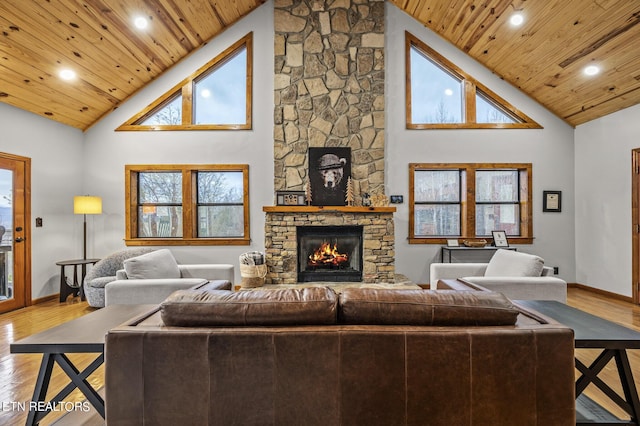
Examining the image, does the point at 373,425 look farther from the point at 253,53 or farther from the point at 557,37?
the point at 253,53

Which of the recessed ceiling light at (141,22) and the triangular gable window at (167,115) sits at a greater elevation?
the recessed ceiling light at (141,22)

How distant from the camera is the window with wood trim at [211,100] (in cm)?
545

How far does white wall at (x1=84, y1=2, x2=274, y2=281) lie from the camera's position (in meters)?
5.43

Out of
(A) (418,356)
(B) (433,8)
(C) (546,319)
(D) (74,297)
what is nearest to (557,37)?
(B) (433,8)

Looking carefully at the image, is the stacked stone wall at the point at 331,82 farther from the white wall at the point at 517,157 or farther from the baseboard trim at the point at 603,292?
the baseboard trim at the point at 603,292

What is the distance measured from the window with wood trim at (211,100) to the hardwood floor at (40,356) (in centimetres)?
285

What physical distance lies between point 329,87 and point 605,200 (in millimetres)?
4361

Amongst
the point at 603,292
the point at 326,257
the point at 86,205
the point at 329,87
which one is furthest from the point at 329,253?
the point at 603,292

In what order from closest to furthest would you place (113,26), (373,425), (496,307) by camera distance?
(373,425) < (496,307) < (113,26)

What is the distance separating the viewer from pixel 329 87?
5457 millimetres

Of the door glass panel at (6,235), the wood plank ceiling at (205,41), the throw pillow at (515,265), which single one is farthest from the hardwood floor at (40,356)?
the wood plank ceiling at (205,41)

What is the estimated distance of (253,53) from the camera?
5.49 m

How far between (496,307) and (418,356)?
1.36 feet

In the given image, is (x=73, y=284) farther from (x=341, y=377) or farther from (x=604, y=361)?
(x=604, y=361)
